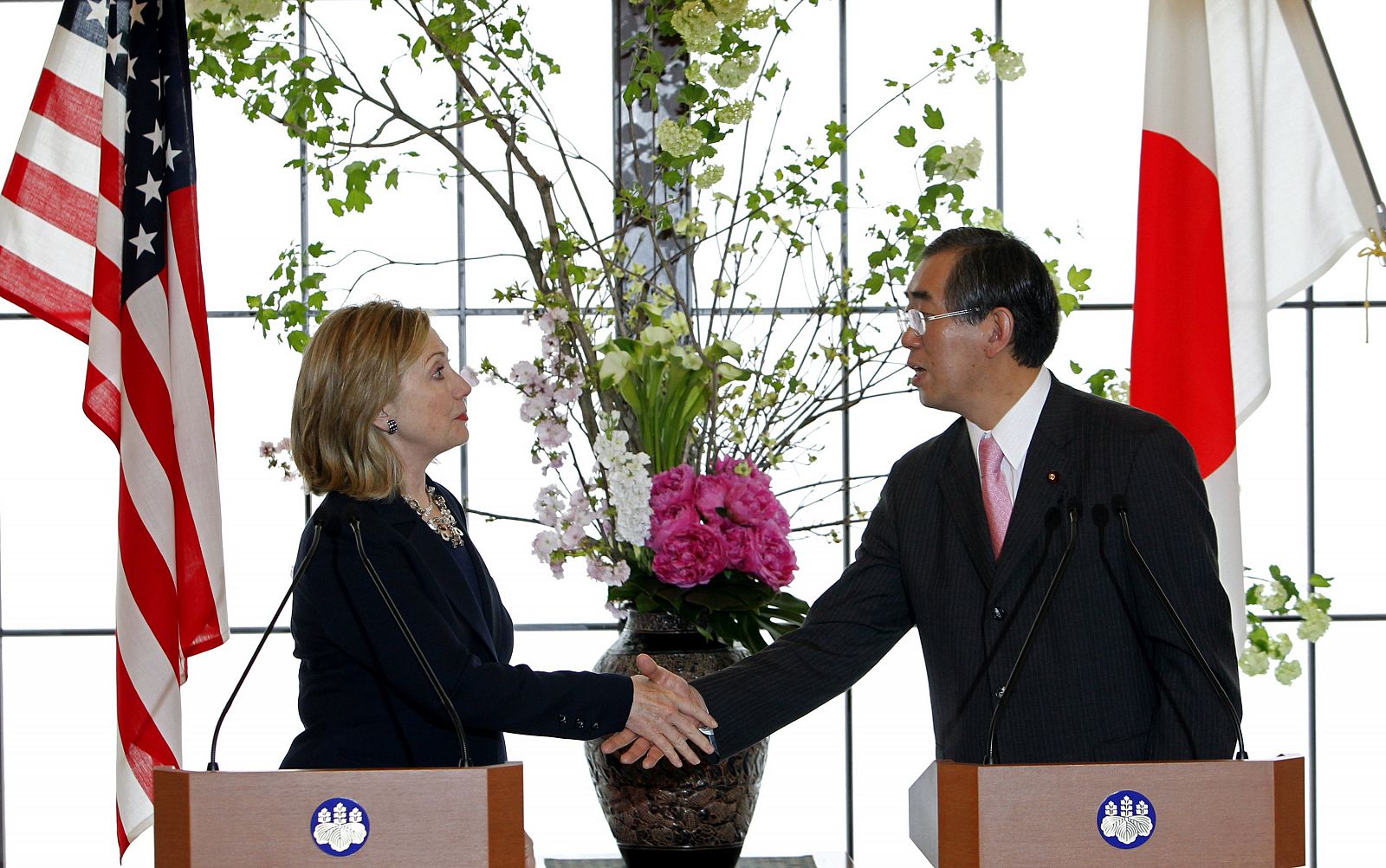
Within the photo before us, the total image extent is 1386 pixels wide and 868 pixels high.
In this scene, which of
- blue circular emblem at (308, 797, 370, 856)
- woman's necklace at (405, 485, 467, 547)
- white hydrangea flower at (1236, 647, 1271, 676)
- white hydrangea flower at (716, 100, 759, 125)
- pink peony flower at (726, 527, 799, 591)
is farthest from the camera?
white hydrangea flower at (1236, 647, 1271, 676)

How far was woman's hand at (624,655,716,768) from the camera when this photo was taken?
7.39ft

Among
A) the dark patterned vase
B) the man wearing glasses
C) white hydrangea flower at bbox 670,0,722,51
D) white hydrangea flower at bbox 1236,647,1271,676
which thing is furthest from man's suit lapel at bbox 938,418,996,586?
white hydrangea flower at bbox 1236,647,1271,676

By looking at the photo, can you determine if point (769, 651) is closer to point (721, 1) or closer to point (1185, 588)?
point (1185, 588)

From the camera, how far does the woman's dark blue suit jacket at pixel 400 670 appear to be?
6.75ft

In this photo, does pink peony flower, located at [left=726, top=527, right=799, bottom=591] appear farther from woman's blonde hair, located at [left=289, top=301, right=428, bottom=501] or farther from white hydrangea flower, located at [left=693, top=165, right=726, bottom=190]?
white hydrangea flower, located at [left=693, top=165, right=726, bottom=190]

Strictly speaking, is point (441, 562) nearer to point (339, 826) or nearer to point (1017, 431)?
point (339, 826)

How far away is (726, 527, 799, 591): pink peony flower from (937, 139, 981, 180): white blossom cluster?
87 cm

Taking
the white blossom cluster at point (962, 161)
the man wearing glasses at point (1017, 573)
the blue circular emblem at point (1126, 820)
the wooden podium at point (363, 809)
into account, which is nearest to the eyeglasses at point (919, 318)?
the man wearing glasses at point (1017, 573)

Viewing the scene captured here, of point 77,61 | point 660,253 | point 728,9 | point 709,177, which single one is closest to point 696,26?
point 728,9

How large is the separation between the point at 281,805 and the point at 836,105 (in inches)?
91.3

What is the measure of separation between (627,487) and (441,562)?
376mm

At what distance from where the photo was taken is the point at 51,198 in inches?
115

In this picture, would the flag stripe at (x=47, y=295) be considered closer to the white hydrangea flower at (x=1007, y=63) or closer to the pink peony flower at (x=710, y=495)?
the pink peony flower at (x=710, y=495)

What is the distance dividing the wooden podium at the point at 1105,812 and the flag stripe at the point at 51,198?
226 centimetres
